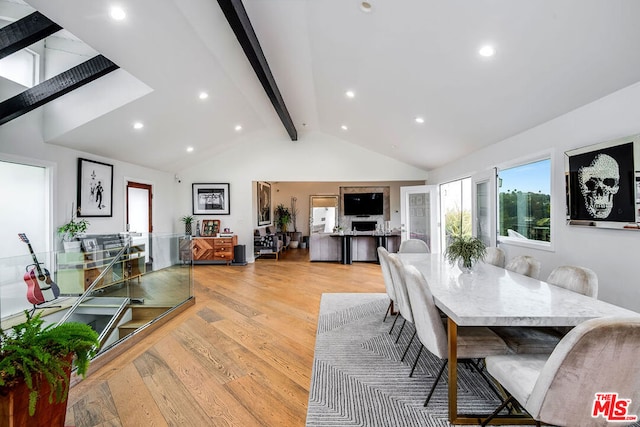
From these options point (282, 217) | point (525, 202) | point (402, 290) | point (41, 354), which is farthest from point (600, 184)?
point (282, 217)

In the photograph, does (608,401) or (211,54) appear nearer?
(608,401)

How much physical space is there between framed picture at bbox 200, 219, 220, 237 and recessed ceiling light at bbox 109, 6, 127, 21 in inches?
207

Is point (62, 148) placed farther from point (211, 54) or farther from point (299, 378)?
point (299, 378)

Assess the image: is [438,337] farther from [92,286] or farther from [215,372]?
[92,286]

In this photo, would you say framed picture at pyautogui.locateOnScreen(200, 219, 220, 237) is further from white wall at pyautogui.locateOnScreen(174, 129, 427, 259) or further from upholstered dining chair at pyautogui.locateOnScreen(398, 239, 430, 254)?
upholstered dining chair at pyautogui.locateOnScreen(398, 239, 430, 254)

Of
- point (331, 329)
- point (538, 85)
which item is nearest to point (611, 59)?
point (538, 85)

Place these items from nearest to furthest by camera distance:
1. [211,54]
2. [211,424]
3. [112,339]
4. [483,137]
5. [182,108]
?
1. [211,424]
2. [112,339]
3. [211,54]
4. [483,137]
5. [182,108]

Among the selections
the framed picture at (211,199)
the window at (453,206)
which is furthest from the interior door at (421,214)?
the framed picture at (211,199)

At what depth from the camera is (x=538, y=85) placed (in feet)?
9.18

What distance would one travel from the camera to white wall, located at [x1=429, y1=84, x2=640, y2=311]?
7.84ft

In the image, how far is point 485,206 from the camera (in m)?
4.71

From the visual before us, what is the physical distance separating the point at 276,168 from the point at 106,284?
4779 millimetres

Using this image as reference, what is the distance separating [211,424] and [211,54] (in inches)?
156

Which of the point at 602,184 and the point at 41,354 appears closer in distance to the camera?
the point at 41,354
